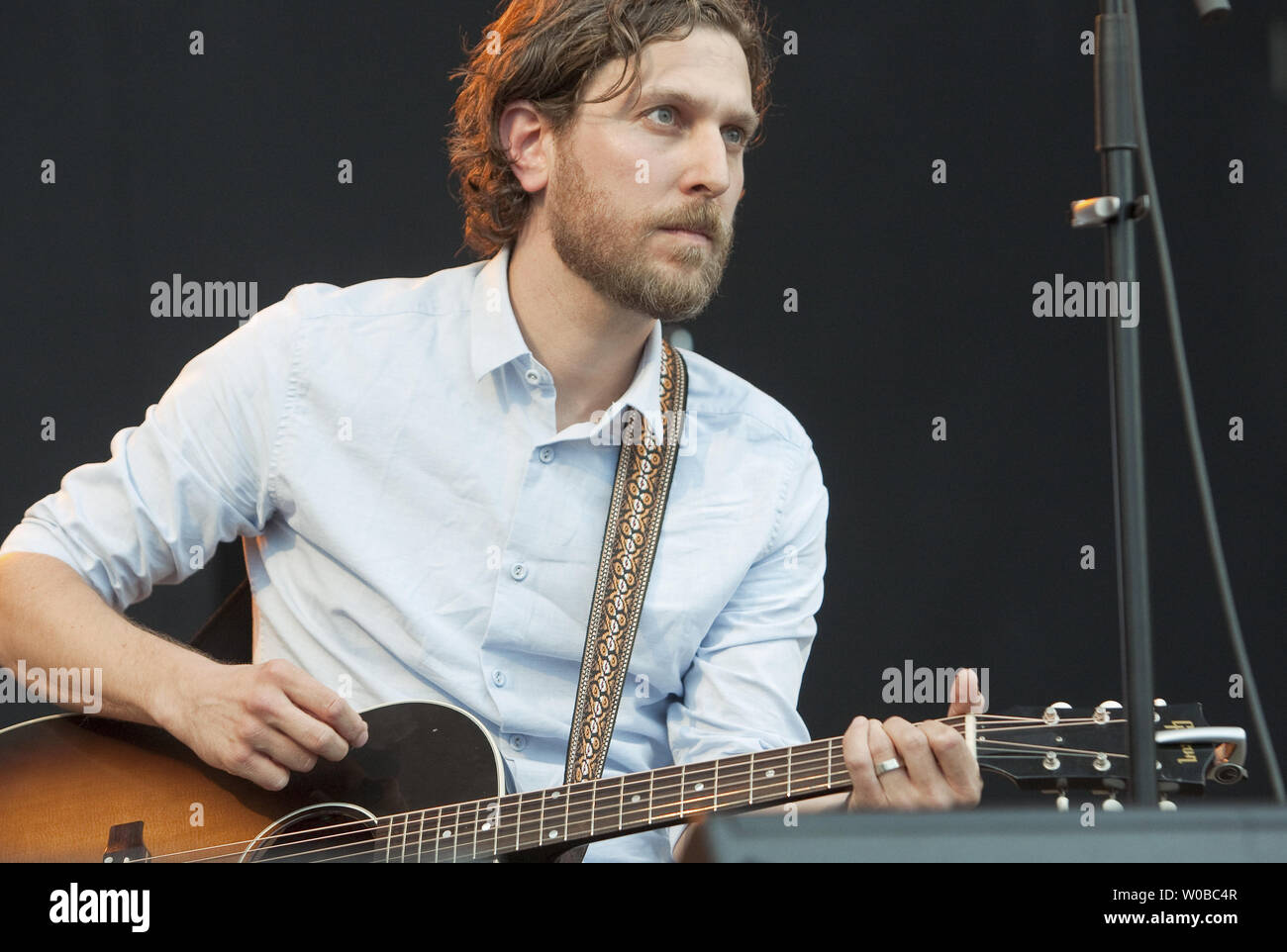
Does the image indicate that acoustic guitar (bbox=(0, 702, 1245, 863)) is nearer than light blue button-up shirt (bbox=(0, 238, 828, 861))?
Yes

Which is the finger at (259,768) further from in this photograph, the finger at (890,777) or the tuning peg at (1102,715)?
the tuning peg at (1102,715)

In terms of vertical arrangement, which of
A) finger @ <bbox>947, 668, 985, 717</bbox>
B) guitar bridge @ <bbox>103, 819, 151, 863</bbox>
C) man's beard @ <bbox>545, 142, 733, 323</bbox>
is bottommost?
guitar bridge @ <bbox>103, 819, 151, 863</bbox>

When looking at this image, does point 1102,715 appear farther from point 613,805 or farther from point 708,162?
point 708,162

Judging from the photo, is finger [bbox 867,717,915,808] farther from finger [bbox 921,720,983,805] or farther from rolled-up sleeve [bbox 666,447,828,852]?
rolled-up sleeve [bbox 666,447,828,852]

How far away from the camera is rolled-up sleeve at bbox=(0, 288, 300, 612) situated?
1.86 metres

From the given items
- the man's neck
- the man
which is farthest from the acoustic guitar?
the man's neck

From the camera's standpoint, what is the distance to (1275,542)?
242 cm

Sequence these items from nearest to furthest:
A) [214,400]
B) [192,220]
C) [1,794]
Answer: [1,794], [214,400], [192,220]

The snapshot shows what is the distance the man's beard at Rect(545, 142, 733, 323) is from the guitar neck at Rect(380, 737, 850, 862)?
0.70m

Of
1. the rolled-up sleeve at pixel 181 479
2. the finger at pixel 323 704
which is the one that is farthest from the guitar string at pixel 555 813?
the rolled-up sleeve at pixel 181 479

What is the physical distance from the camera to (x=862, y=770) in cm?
148
